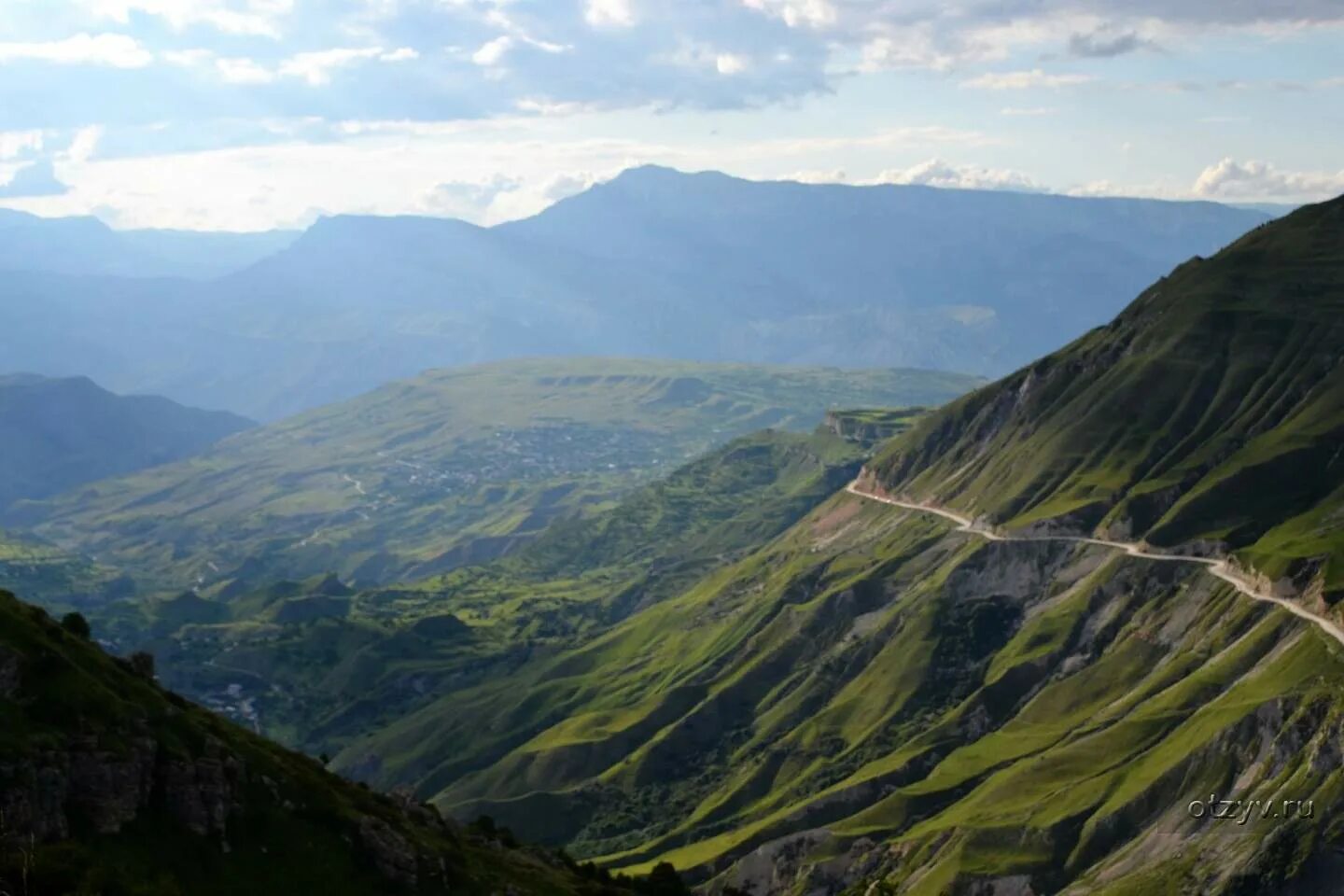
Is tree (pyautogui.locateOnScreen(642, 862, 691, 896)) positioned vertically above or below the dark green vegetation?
below

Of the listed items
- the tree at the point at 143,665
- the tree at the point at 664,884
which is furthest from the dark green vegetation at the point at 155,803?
the tree at the point at 664,884

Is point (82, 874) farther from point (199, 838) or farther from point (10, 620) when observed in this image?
point (10, 620)

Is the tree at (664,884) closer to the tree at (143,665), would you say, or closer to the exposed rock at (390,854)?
the exposed rock at (390,854)

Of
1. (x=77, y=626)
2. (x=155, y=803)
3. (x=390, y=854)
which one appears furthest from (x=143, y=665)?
(x=390, y=854)

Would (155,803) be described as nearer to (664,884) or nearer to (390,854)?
(390,854)

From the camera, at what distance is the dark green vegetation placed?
10669 cm

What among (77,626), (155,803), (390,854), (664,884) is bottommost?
(664,884)

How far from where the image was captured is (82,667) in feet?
410

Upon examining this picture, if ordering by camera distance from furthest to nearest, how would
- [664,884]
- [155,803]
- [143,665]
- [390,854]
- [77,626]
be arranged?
[664,884], [77,626], [143,665], [390,854], [155,803]

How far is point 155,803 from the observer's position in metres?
117

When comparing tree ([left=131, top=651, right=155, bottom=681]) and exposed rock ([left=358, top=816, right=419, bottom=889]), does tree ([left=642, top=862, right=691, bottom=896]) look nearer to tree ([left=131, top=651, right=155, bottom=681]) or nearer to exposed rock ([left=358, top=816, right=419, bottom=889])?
exposed rock ([left=358, top=816, right=419, bottom=889])

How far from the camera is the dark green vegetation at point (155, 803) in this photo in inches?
4200

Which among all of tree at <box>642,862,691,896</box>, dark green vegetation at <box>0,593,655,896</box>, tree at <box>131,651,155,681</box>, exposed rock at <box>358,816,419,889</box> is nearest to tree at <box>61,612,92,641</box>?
tree at <box>131,651,155,681</box>

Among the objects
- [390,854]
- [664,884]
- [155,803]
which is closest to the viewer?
[155,803]
